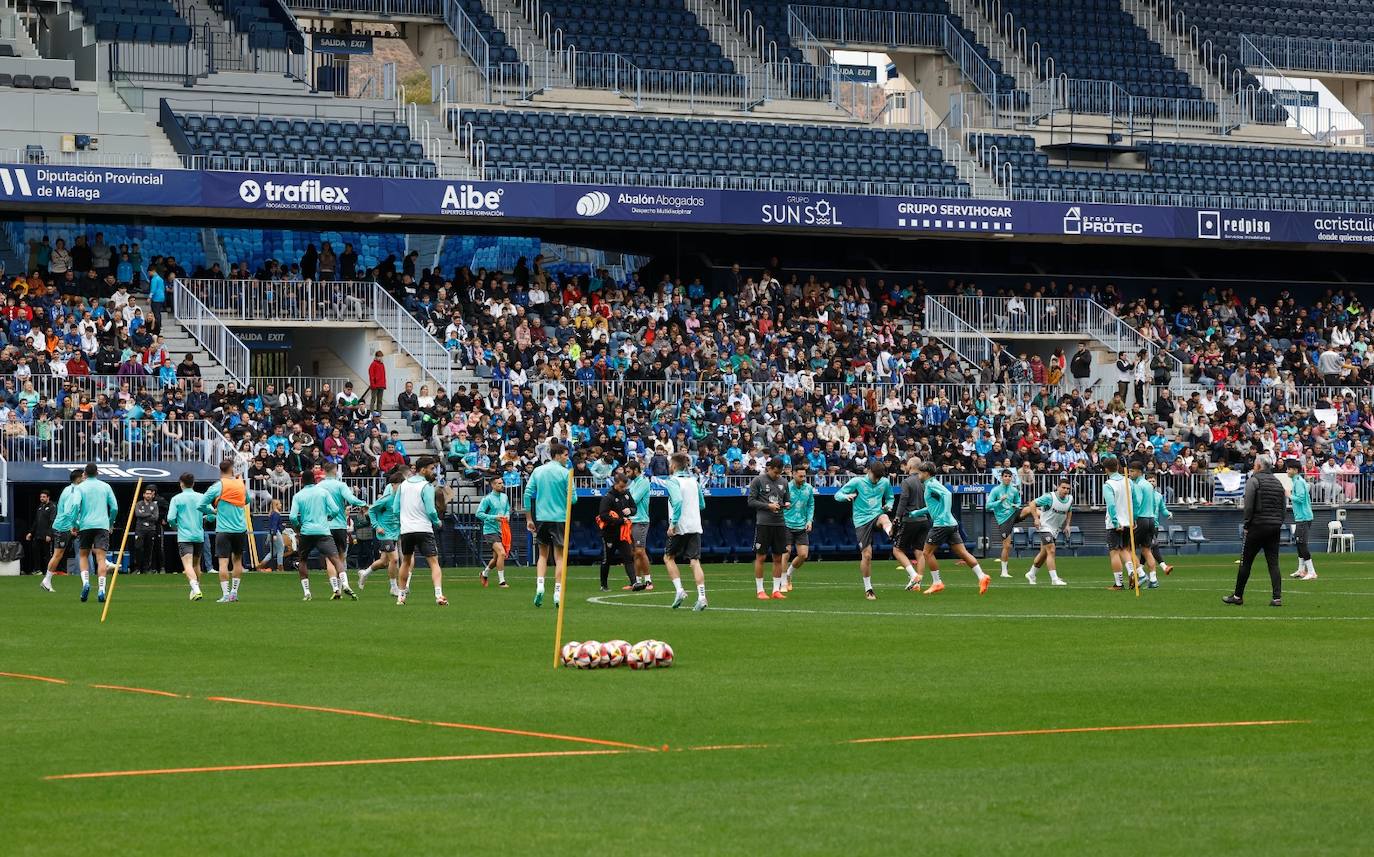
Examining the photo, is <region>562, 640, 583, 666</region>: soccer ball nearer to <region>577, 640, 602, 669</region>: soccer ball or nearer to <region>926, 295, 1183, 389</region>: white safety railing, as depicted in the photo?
<region>577, 640, 602, 669</region>: soccer ball

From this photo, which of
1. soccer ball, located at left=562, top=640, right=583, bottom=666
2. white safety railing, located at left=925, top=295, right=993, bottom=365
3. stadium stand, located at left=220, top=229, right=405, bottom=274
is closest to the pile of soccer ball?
soccer ball, located at left=562, top=640, right=583, bottom=666

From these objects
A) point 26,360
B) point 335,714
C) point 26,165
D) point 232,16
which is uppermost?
point 232,16

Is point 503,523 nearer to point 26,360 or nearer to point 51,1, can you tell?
point 26,360

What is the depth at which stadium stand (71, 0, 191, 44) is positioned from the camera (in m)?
49.4

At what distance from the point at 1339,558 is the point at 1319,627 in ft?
69.7

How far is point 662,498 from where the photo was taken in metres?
42.1

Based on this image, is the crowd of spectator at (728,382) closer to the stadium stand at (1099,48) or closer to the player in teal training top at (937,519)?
the stadium stand at (1099,48)

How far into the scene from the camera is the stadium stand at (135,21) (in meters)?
49.4

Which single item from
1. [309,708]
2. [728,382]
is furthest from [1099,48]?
[309,708]

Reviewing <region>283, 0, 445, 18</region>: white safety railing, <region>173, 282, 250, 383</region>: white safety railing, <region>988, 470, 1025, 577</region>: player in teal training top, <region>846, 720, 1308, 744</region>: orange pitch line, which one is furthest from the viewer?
<region>283, 0, 445, 18</region>: white safety railing

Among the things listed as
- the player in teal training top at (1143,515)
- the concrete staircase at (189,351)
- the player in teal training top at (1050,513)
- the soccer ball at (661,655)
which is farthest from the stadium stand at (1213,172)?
the soccer ball at (661,655)

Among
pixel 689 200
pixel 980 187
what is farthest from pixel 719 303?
pixel 980 187

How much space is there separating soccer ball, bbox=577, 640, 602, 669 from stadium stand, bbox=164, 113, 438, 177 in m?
31.7

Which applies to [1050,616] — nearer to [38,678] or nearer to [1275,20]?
[38,678]
